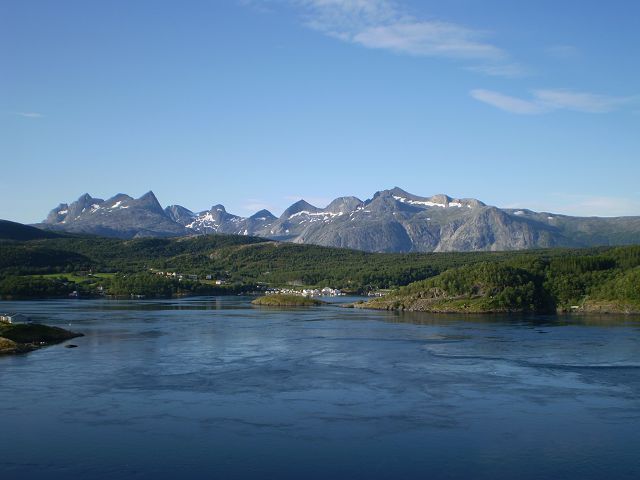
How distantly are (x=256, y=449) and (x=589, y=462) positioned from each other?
39.5 feet

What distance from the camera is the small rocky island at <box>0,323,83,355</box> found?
51125 millimetres

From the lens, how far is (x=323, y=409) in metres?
32.2

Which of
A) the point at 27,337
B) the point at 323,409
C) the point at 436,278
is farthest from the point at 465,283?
the point at 323,409

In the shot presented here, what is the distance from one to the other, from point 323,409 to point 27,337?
108 feet

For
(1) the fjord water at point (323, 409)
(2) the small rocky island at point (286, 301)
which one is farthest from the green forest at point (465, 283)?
(1) the fjord water at point (323, 409)

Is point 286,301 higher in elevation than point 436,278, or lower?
lower

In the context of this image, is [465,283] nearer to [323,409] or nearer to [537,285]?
[537,285]

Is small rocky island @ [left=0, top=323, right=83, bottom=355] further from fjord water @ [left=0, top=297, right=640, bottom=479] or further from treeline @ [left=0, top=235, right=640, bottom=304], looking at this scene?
treeline @ [left=0, top=235, right=640, bottom=304]

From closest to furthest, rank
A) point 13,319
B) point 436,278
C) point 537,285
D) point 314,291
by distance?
point 13,319
point 537,285
point 436,278
point 314,291

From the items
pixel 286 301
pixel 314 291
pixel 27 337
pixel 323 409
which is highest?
pixel 314 291

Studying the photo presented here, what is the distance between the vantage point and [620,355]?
159ft

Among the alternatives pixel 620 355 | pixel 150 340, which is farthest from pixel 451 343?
pixel 150 340

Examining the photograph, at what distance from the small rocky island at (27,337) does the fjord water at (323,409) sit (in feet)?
7.11

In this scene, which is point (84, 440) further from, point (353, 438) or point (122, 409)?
point (353, 438)
